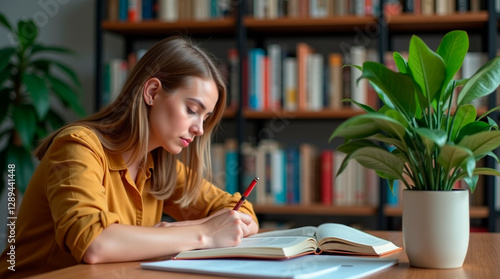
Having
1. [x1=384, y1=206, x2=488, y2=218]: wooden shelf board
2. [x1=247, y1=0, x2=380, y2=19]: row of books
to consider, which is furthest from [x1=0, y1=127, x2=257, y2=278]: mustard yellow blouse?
[x1=247, y1=0, x2=380, y2=19]: row of books

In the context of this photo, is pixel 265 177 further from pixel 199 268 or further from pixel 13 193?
pixel 199 268

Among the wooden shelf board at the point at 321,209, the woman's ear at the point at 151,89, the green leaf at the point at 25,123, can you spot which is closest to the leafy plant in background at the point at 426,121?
the woman's ear at the point at 151,89

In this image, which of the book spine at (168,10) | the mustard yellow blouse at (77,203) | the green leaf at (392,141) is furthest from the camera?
the book spine at (168,10)

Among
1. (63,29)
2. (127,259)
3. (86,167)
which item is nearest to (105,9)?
(63,29)

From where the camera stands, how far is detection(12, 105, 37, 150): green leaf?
7.30ft

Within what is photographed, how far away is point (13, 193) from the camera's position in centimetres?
240

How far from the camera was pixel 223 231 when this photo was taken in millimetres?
1122

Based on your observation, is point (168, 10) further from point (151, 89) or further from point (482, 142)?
point (482, 142)

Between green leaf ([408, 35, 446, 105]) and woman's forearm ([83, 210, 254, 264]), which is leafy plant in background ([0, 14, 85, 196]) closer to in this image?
woman's forearm ([83, 210, 254, 264])

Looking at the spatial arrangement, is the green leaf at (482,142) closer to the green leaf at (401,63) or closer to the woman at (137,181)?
the green leaf at (401,63)

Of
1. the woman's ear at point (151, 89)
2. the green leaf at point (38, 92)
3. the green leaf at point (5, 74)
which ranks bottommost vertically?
the woman's ear at point (151, 89)

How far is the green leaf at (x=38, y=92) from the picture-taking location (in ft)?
7.26

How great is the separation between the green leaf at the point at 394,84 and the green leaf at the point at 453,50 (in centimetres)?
7

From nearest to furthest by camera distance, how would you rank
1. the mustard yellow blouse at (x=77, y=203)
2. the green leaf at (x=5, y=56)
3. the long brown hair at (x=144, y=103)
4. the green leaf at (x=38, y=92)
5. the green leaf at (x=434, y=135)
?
the green leaf at (x=434, y=135) → the mustard yellow blouse at (x=77, y=203) → the long brown hair at (x=144, y=103) → the green leaf at (x=38, y=92) → the green leaf at (x=5, y=56)
